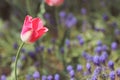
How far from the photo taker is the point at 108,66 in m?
2.11

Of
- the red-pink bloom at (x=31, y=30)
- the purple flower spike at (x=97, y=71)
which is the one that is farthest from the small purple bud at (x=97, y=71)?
the red-pink bloom at (x=31, y=30)

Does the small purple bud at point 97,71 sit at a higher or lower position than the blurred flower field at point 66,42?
lower

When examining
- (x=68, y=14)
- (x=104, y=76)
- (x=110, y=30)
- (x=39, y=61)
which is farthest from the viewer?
(x=68, y=14)

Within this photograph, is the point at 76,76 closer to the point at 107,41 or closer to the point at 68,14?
the point at 107,41

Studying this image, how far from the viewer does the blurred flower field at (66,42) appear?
2.30 meters

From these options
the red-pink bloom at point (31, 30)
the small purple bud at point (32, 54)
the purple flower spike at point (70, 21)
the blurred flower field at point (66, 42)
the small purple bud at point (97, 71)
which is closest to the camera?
the red-pink bloom at point (31, 30)

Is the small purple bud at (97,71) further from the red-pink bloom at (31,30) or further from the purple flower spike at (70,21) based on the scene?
the purple flower spike at (70,21)

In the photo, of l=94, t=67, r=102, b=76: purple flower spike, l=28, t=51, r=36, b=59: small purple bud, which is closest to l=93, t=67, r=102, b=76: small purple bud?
l=94, t=67, r=102, b=76: purple flower spike

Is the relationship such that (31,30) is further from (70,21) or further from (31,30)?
(70,21)

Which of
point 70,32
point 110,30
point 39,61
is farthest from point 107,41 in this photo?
point 39,61

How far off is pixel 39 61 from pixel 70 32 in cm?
42

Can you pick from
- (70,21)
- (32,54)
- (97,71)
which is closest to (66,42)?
(32,54)

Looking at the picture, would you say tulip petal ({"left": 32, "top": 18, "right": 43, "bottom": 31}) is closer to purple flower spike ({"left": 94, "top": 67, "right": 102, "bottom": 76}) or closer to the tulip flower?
the tulip flower

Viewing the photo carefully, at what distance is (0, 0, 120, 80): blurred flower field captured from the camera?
230 centimetres
